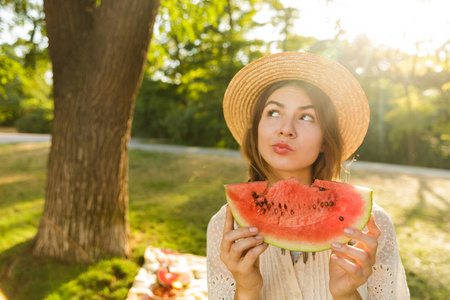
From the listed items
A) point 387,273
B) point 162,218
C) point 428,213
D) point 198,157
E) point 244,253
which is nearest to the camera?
point 244,253

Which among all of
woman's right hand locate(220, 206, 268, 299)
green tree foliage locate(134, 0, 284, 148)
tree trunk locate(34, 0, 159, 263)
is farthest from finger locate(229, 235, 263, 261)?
green tree foliage locate(134, 0, 284, 148)

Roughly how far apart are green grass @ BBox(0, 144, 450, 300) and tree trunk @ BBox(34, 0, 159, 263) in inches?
11.3

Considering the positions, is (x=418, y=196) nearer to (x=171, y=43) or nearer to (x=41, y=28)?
(x=41, y=28)

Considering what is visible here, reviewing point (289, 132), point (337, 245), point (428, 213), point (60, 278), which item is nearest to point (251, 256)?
point (337, 245)

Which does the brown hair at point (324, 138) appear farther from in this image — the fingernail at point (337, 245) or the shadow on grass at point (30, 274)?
the shadow on grass at point (30, 274)

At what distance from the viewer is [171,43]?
56.0 feet

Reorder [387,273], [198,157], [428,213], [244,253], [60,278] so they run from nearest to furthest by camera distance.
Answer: [244,253] < [387,273] < [60,278] < [428,213] < [198,157]

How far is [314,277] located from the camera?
1.56 m

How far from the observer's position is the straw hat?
5.18ft

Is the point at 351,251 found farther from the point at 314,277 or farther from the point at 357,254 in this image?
the point at 314,277

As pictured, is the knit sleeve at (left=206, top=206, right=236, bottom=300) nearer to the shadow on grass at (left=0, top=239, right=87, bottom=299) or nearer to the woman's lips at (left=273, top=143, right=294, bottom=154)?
the woman's lips at (left=273, top=143, right=294, bottom=154)

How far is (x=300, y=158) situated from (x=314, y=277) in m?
0.61

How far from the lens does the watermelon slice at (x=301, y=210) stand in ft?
4.27

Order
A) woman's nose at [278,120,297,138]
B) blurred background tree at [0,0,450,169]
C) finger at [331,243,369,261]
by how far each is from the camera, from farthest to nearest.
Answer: blurred background tree at [0,0,450,169] → woman's nose at [278,120,297,138] → finger at [331,243,369,261]
